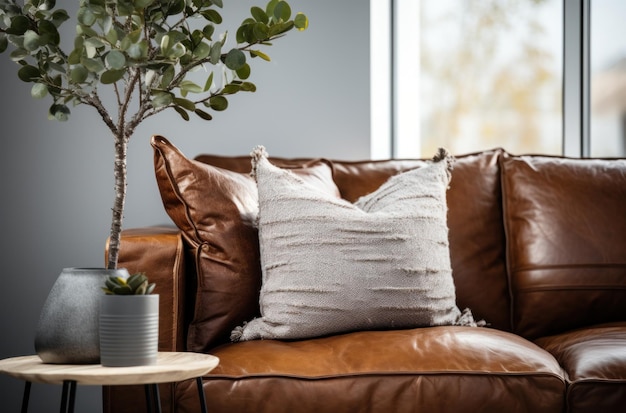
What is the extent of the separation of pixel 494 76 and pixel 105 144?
152 cm

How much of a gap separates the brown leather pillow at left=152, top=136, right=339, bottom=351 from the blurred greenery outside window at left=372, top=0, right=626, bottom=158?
1.16m

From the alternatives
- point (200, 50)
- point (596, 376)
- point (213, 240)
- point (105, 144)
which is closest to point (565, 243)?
point (596, 376)

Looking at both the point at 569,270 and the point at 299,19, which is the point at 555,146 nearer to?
the point at 569,270

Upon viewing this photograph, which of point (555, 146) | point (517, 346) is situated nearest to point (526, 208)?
point (517, 346)

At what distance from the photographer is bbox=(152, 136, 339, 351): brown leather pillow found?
5.62ft

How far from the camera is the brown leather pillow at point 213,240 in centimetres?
171

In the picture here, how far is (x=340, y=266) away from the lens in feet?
5.47

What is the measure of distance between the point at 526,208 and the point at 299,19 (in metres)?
1.03

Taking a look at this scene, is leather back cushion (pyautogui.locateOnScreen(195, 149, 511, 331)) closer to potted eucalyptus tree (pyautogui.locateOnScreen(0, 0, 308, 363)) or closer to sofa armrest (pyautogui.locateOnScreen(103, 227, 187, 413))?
sofa armrest (pyautogui.locateOnScreen(103, 227, 187, 413))

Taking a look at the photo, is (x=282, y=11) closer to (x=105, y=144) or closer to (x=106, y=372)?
(x=106, y=372)

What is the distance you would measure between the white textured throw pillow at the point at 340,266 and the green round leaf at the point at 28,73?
1.96ft

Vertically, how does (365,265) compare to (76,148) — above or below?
below

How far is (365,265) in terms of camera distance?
5.49ft

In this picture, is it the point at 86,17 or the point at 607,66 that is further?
the point at 607,66
